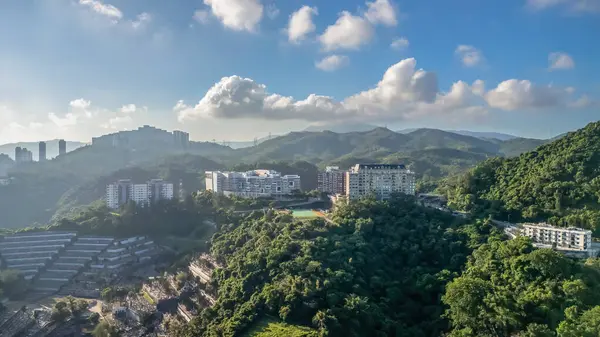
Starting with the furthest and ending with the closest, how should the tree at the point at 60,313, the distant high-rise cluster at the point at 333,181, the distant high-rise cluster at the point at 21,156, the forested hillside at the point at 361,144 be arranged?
the forested hillside at the point at 361,144 → the distant high-rise cluster at the point at 21,156 → the distant high-rise cluster at the point at 333,181 → the tree at the point at 60,313

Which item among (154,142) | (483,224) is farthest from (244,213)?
(154,142)

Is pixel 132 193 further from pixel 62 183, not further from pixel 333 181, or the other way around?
pixel 62 183

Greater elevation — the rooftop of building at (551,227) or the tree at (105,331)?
the rooftop of building at (551,227)

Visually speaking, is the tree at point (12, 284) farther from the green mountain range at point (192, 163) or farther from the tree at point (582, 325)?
the tree at point (582, 325)

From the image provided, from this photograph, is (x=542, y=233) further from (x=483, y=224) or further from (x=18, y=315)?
(x=18, y=315)

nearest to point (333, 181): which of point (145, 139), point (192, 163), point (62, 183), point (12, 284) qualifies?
point (12, 284)

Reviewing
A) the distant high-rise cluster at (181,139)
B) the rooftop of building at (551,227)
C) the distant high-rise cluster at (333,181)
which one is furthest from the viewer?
the distant high-rise cluster at (181,139)

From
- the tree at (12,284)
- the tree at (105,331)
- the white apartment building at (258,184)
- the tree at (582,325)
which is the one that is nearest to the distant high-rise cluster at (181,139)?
the white apartment building at (258,184)
